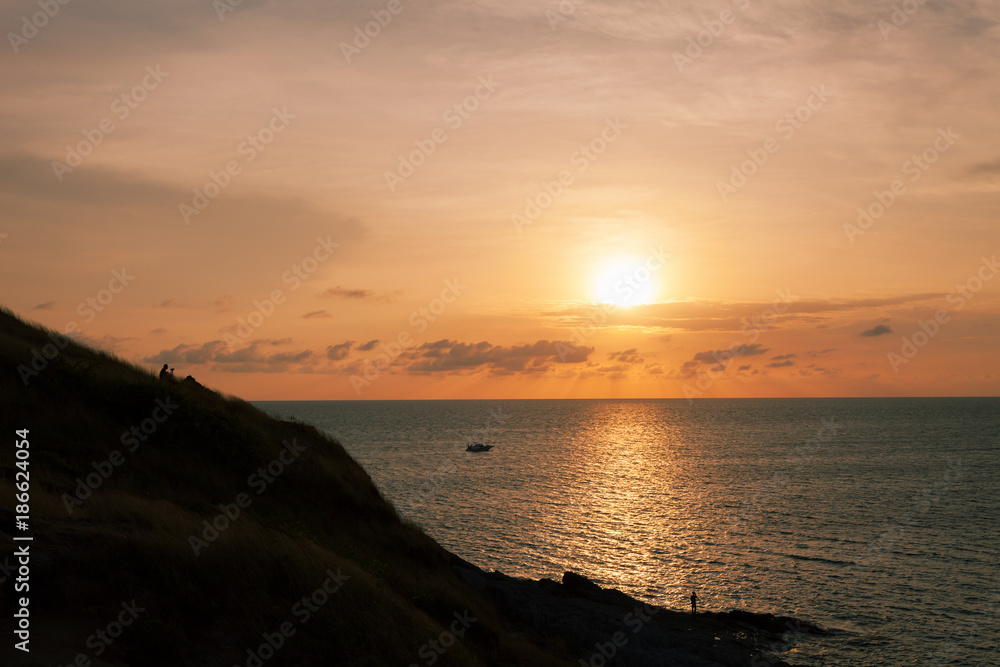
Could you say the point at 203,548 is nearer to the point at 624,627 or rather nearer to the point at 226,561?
the point at 226,561

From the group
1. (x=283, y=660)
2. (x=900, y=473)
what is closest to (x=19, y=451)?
(x=283, y=660)

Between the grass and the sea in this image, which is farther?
the sea

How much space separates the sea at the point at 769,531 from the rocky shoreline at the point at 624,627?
5.73 ft

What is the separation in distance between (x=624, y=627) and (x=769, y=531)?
115 feet

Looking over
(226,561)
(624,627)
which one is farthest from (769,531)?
(226,561)

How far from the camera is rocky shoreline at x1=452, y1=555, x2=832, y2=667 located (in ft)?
84.6

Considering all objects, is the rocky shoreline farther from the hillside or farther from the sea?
the sea

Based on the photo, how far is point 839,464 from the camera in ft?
349

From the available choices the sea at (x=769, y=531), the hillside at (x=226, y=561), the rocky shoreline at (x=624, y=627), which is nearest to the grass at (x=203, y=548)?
the hillside at (x=226, y=561)

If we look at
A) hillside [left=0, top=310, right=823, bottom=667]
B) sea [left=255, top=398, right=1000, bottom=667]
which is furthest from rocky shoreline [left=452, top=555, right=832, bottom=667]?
sea [left=255, top=398, right=1000, bottom=667]

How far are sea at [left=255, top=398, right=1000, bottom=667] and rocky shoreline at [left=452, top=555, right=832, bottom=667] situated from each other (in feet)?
5.73

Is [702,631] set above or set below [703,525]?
above

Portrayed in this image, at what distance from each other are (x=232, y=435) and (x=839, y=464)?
10767cm

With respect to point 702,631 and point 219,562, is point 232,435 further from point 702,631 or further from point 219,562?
point 702,631
